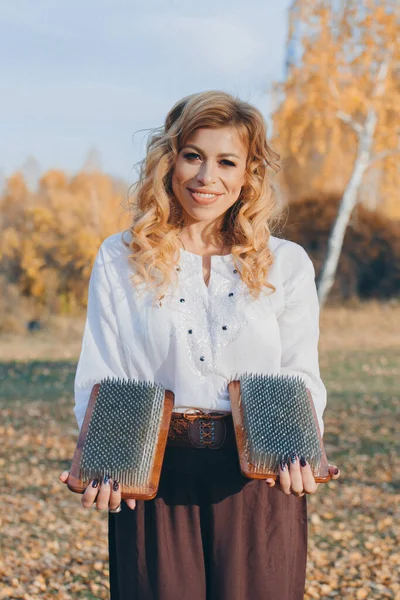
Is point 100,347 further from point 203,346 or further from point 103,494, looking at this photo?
point 103,494

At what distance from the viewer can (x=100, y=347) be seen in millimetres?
2314

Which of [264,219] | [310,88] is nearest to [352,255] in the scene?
[310,88]

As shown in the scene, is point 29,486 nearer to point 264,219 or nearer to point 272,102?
point 264,219

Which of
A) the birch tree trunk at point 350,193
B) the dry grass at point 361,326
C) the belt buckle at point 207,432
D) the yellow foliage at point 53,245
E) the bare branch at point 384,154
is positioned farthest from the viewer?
the yellow foliage at point 53,245

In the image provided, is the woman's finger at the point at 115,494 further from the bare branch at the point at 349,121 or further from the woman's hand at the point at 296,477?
the bare branch at the point at 349,121

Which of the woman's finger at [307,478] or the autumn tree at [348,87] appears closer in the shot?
the woman's finger at [307,478]

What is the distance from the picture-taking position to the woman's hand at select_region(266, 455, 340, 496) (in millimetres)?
1985

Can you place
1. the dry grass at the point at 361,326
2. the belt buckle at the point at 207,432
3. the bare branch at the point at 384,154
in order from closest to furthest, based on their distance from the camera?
the belt buckle at the point at 207,432 → the dry grass at the point at 361,326 → the bare branch at the point at 384,154

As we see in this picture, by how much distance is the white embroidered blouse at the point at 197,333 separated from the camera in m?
2.27

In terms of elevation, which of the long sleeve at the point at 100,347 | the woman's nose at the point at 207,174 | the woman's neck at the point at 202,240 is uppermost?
the woman's nose at the point at 207,174

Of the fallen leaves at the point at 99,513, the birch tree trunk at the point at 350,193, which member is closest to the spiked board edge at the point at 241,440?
the fallen leaves at the point at 99,513

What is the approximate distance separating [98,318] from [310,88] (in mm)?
15465

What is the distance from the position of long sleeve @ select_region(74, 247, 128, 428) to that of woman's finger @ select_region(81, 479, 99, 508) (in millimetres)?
322

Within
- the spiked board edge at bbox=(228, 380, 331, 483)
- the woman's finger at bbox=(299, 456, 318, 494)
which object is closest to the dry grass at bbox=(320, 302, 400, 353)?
the spiked board edge at bbox=(228, 380, 331, 483)
